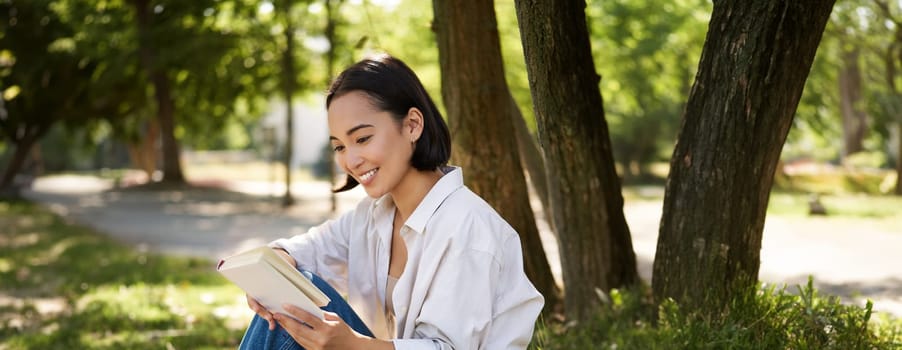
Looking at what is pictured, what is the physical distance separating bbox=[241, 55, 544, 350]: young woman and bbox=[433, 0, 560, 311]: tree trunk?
2286mm

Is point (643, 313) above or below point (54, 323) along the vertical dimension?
above

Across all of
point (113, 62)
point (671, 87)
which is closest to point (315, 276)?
point (671, 87)

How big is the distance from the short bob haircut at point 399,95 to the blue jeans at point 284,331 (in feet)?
1.54

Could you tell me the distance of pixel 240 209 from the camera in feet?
71.8

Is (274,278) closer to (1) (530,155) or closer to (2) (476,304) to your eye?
(2) (476,304)

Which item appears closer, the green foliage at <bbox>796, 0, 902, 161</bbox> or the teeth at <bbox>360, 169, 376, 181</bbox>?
the teeth at <bbox>360, 169, 376, 181</bbox>

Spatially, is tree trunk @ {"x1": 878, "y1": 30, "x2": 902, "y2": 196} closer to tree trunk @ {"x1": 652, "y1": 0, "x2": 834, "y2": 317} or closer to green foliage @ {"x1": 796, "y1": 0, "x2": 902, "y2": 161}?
green foliage @ {"x1": 796, "y1": 0, "x2": 902, "y2": 161}

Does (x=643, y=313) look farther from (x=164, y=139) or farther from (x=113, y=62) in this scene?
(x=164, y=139)

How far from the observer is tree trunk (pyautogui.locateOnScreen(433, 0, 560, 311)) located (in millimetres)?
5371

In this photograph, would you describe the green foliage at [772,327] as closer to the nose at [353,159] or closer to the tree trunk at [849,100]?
the nose at [353,159]

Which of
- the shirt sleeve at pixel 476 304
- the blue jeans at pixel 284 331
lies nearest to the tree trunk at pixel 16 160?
the blue jeans at pixel 284 331

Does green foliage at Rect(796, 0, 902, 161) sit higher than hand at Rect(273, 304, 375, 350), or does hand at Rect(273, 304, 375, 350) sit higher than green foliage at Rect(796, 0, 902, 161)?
green foliage at Rect(796, 0, 902, 161)

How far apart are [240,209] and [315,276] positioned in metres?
19.6

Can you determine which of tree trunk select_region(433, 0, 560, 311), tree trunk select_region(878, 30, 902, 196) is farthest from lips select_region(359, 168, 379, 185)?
tree trunk select_region(878, 30, 902, 196)
